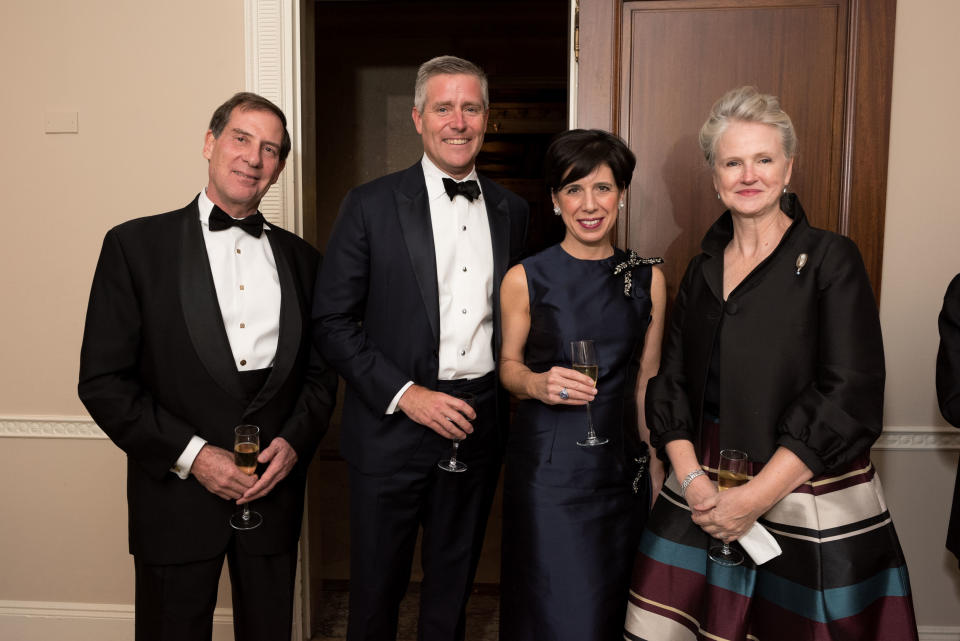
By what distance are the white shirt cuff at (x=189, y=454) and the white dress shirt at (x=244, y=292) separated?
0.13 feet

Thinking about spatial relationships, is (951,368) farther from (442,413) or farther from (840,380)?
(442,413)

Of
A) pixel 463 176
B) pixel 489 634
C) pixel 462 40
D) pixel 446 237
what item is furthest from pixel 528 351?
pixel 462 40

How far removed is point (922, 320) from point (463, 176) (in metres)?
1.86

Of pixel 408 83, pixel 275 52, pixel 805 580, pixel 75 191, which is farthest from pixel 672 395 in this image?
pixel 408 83

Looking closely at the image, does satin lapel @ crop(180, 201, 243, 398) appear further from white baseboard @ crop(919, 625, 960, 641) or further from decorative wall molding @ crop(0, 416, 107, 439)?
white baseboard @ crop(919, 625, 960, 641)

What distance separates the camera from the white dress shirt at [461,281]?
7.62 ft

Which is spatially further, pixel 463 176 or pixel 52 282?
pixel 52 282

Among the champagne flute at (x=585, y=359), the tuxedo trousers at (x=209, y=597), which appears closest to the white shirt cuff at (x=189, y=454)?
the tuxedo trousers at (x=209, y=597)

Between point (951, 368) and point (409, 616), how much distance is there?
2.46 meters

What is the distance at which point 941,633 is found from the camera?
294 centimetres

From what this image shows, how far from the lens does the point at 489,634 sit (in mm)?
3256

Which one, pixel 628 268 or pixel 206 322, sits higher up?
pixel 628 268

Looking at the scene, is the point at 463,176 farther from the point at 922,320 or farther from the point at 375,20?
the point at 375,20

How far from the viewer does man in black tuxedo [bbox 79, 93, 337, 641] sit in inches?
79.5
